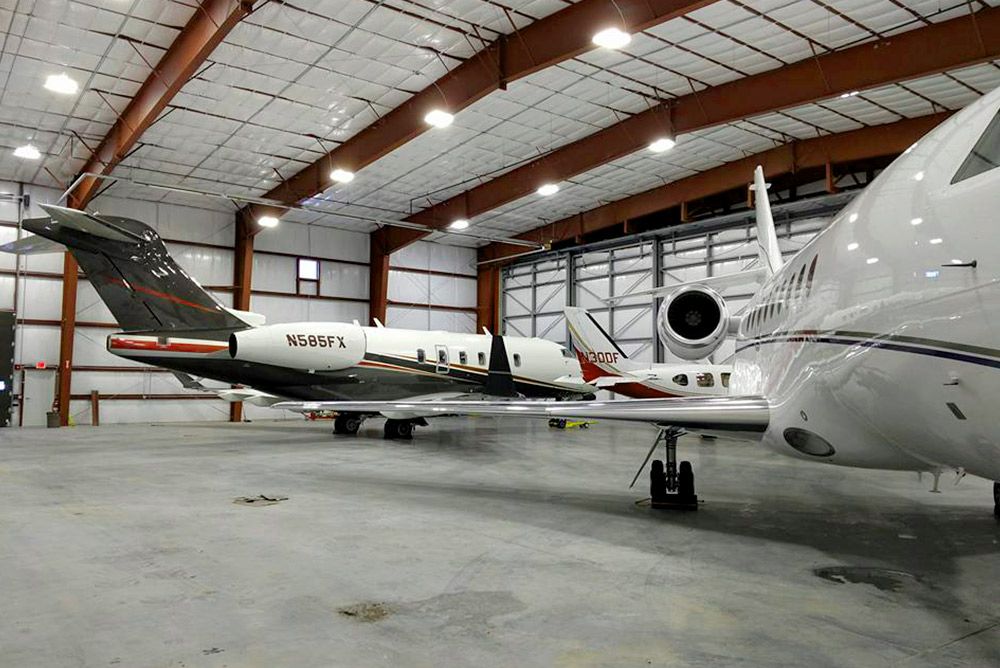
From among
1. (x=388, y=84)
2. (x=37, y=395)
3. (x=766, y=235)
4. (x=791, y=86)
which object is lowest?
(x=37, y=395)

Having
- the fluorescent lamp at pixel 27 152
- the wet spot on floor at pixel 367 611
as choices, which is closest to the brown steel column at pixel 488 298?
the fluorescent lamp at pixel 27 152

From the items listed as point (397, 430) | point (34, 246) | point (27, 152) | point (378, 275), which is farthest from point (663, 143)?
point (27, 152)

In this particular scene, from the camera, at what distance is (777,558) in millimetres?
5281

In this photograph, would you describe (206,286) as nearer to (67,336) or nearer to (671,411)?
(67,336)

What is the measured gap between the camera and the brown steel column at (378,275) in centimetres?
2717

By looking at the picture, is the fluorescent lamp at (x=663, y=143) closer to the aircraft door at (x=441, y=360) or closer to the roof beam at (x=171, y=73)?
the aircraft door at (x=441, y=360)

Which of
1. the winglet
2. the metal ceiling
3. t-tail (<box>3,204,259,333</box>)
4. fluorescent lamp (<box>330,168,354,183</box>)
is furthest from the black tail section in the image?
Answer: the winglet

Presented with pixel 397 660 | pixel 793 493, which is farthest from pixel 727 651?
pixel 793 493

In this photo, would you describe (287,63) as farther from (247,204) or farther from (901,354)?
(901,354)

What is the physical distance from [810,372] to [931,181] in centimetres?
156

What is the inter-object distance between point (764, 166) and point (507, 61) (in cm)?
974

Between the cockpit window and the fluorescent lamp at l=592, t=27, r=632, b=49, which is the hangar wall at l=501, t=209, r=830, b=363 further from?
the cockpit window

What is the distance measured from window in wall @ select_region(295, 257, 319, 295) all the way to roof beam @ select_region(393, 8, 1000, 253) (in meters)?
9.81

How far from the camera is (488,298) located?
103ft
